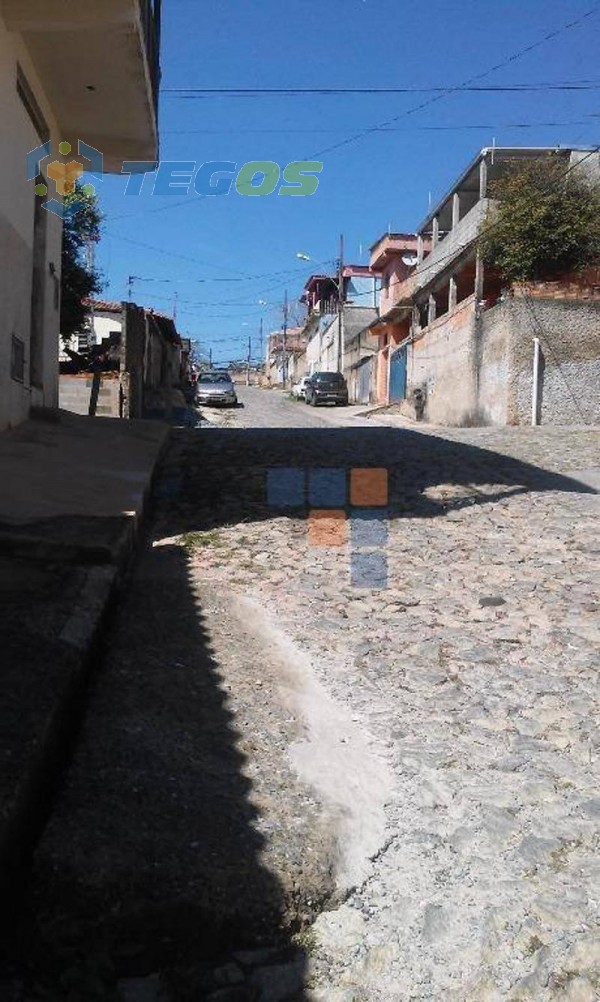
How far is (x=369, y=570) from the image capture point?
620 cm

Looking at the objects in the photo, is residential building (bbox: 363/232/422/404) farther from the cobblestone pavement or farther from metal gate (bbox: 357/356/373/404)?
the cobblestone pavement

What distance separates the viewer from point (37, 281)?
967 centimetres

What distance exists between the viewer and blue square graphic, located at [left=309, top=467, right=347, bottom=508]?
8047 millimetres

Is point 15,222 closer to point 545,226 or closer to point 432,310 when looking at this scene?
point 545,226

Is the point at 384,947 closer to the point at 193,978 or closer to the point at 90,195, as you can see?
the point at 193,978

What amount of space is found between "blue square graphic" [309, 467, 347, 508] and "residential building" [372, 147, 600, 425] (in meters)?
9.44

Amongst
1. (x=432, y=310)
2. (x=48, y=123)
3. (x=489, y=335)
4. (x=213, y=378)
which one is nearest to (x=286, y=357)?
(x=213, y=378)

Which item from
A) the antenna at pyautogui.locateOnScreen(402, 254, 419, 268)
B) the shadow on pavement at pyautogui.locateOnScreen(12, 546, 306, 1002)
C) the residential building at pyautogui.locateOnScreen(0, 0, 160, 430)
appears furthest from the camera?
the antenna at pyautogui.locateOnScreen(402, 254, 419, 268)

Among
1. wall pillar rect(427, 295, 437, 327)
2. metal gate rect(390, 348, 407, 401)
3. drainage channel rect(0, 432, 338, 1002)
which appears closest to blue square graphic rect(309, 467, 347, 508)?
drainage channel rect(0, 432, 338, 1002)

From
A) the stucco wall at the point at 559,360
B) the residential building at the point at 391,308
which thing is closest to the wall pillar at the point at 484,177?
the stucco wall at the point at 559,360

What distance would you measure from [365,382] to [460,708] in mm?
32035

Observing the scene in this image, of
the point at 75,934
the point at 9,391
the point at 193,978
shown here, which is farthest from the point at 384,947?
the point at 9,391

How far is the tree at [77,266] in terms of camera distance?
18422 mm

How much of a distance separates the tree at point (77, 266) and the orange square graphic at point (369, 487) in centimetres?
1125
